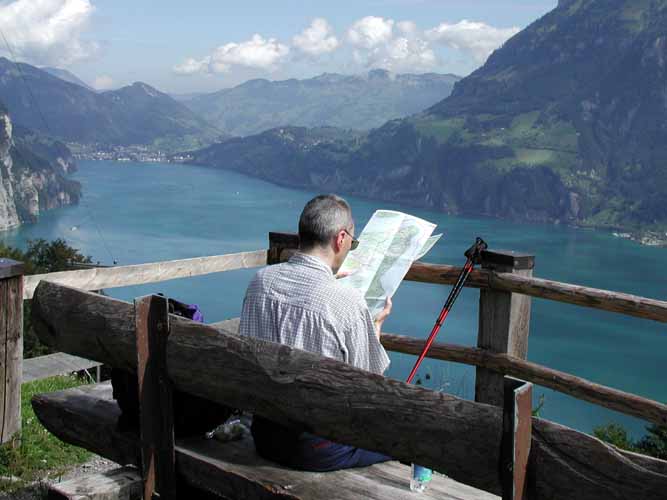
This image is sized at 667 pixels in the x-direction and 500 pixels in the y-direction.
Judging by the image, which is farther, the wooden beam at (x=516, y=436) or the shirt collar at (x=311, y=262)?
the shirt collar at (x=311, y=262)

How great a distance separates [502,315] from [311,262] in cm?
192

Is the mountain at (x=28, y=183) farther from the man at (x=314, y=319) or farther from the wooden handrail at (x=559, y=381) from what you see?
the man at (x=314, y=319)

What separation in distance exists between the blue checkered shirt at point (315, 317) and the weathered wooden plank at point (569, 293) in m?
1.72

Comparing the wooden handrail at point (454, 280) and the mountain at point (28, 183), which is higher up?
the wooden handrail at point (454, 280)

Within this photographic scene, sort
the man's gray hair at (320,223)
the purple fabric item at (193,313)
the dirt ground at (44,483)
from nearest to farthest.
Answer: the purple fabric item at (193,313)
the man's gray hair at (320,223)
the dirt ground at (44,483)

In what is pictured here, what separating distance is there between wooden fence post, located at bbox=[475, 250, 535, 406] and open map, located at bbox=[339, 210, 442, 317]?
69 centimetres

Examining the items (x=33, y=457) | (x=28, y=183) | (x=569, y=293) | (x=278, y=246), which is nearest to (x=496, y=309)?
(x=569, y=293)

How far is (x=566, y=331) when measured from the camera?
6819cm

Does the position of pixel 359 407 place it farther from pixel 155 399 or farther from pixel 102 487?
pixel 102 487

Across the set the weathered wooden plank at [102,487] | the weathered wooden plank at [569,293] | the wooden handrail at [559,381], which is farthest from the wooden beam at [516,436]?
the wooden handrail at [559,381]

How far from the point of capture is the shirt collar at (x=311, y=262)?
2699 mm

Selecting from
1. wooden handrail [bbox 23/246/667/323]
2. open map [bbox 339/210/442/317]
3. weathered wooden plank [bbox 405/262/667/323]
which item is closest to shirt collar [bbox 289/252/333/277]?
open map [bbox 339/210/442/317]

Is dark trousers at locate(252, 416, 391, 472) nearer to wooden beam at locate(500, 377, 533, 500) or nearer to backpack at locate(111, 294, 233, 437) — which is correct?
backpack at locate(111, 294, 233, 437)

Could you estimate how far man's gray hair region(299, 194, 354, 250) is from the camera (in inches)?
110
